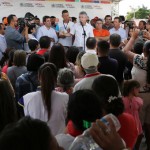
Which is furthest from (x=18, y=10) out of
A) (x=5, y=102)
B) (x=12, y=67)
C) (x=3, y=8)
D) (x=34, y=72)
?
(x=5, y=102)

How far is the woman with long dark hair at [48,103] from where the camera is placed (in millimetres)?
2422

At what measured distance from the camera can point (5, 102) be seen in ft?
6.17

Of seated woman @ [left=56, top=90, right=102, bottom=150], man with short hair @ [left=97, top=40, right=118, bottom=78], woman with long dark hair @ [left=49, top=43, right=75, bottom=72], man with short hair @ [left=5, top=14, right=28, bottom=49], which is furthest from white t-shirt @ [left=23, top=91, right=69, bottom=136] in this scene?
man with short hair @ [left=5, top=14, right=28, bottom=49]

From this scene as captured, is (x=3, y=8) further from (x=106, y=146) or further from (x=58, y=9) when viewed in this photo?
(x=106, y=146)

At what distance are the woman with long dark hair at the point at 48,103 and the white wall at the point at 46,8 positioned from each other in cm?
795

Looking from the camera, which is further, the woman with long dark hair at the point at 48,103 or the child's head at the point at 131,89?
the child's head at the point at 131,89

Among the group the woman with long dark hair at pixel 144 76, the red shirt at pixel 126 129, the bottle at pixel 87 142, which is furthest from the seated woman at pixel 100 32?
the bottle at pixel 87 142

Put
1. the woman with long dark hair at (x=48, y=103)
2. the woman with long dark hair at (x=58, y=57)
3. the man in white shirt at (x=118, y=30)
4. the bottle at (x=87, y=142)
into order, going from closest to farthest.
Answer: the bottle at (x=87, y=142) < the woman with long dark hair at (x=48, y=103) < the woman with long dark hair at (x=58, y=57) < the man in white shirt at (x=118, y=30)

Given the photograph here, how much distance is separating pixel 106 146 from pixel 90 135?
7 centimetres

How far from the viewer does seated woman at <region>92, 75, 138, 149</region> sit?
184 cm

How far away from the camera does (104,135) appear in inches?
41.2

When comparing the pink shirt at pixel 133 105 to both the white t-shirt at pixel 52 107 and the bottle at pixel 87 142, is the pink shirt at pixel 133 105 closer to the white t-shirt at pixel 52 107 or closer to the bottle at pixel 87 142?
the white t-shirt at pixel 52 107

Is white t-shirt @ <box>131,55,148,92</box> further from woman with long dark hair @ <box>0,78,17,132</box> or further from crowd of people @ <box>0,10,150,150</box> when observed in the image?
woman with long dark hair @ <box>0,78,17,132</box>

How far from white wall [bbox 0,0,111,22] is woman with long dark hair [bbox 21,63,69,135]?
7950 mm
